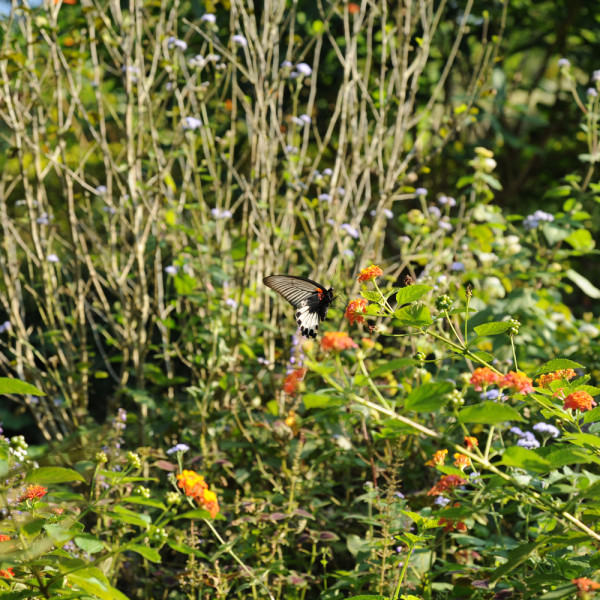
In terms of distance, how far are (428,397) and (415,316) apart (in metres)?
0.25

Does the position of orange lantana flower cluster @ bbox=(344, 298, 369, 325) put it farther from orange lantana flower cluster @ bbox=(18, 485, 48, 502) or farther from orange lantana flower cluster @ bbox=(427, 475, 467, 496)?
orange lantana flower cluster @ bbox=(18, 485, 48, 502)

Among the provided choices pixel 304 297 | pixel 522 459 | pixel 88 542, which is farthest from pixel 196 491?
pixel 304 297

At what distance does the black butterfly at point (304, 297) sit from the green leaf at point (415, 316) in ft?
3.23

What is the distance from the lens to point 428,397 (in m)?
1.27

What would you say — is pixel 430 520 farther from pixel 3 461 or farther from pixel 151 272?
pixel 151 272

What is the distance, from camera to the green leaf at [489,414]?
1251mm

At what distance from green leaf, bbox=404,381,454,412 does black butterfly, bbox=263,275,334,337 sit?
1209mm

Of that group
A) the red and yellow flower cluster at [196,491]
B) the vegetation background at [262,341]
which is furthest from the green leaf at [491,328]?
the red and yellow flower cluster at [196,491]

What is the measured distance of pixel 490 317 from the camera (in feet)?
Answer: 10.7

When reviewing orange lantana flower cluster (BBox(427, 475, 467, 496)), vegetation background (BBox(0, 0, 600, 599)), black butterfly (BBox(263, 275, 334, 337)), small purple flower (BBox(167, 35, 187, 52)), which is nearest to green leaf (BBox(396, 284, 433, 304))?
vegetation background (BBox(0, 0, 600, 599))

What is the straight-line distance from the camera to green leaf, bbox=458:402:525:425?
125cm

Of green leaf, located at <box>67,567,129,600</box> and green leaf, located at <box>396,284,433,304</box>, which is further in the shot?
green leaf, located at <box>396,284,433,304</box>

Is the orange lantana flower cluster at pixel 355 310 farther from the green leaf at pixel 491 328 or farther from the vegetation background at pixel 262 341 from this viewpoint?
the green leaf at pixel 491 328

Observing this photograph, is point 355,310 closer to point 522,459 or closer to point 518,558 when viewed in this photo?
point 522,459
